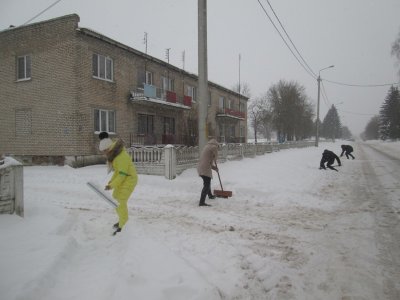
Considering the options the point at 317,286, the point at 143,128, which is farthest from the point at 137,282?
the point at 143,128

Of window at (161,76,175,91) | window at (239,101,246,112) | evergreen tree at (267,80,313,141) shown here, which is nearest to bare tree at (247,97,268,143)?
evergreen tree at (267,80,313,141)

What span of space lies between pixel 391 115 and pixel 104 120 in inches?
2768

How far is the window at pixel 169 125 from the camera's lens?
2250 centimetres

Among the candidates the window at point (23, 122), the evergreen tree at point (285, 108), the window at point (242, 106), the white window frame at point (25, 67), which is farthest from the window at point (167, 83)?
the evergreen tree at point (285, 108)

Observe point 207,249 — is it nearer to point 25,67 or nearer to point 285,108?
point 25,67

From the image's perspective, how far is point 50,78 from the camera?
50.8 ft

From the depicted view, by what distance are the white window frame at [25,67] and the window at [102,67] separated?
344cm

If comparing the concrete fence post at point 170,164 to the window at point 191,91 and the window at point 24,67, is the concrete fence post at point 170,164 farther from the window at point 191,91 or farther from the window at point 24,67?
the window at point 191,91

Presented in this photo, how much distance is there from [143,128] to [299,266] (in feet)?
56.5

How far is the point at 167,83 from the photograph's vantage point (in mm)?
Result: 22812

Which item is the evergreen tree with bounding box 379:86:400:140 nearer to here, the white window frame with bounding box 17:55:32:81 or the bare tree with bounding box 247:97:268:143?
the bare tree with bounding box 247:97:268:143

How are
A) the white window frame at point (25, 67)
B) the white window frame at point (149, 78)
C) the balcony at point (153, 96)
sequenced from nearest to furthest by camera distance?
the white window frame at point (25, 67), the balcony at point (153, 96), the white window frame at point (149, 78)

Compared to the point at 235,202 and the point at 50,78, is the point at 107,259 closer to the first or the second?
the point at 235,202

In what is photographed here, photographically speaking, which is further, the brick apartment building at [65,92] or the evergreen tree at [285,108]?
the evergreen tree at [285,108]
